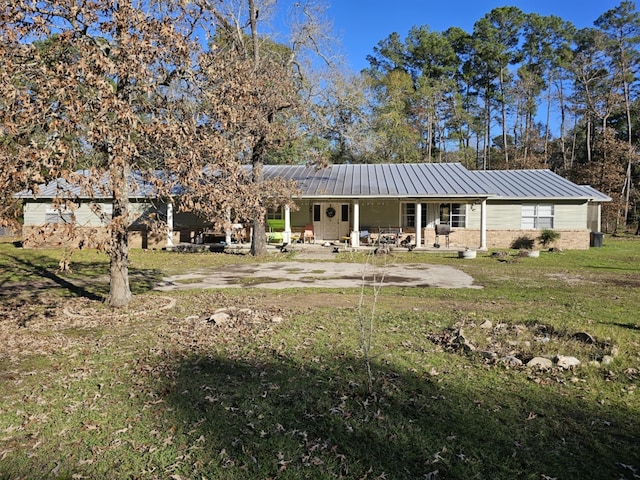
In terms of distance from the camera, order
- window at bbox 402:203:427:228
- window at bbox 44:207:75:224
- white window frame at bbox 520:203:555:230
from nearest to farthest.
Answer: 1. window at bbox 44:207:75:224
2. white window frame at bbox 520:203:555:230
3. window at bbox 402:203:427:228

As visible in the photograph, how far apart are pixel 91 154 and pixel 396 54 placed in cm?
4350

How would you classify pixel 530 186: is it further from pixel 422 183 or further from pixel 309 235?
pixel 309 235

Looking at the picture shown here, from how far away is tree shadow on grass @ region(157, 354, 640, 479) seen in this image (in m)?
3.18

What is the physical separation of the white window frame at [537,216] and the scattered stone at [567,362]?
739 inches

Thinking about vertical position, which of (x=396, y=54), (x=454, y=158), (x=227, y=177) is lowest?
(x=227, y=177)

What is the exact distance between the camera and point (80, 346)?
19.9ft

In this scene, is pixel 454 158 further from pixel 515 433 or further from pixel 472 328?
pixel 515 433

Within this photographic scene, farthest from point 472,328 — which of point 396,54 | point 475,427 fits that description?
point 396,54

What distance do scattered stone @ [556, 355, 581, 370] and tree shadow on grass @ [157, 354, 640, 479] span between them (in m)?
0.68

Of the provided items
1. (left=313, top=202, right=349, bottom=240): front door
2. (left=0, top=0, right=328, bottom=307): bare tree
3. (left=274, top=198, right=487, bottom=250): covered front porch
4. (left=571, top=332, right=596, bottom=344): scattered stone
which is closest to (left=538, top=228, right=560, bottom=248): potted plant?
(left=274, top=198, right=487, bottom=250): covered front porch

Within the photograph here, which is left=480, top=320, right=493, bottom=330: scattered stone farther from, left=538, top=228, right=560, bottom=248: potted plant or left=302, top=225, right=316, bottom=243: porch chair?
left=538, top=228, right=560, bottom=248: potted plant

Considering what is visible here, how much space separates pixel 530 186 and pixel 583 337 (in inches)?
764

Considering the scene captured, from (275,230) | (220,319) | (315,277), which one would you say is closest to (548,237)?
(275,230)

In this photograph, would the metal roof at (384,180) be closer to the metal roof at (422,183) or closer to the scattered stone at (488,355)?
the metal roof at (422,183)
